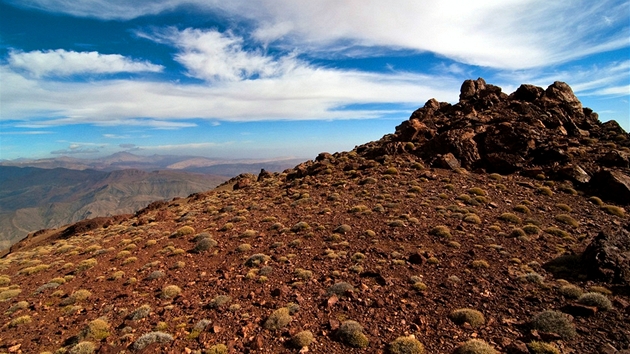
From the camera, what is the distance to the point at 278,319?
11.8m

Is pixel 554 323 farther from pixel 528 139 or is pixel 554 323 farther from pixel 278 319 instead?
pixel 528 139

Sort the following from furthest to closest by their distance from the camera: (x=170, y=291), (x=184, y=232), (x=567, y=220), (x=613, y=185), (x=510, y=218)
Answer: (x=613, y=185) → (x=184, y=232) → (x=510, y=218) → (x=567, y=220) → (x=170, y=291)

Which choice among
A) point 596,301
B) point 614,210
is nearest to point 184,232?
point 596,301

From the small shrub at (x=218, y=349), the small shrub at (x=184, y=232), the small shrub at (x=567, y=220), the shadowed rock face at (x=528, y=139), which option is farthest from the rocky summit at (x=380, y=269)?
the small shrub at (x=184, y=232)

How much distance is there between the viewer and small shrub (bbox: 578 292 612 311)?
11.1 meters

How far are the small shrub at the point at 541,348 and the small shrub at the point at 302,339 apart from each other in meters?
7.18

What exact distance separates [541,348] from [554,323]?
1.72 meters

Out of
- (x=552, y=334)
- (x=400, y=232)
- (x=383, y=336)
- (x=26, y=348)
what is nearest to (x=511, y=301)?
(x=552, y=334)

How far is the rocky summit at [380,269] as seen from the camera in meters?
10.9

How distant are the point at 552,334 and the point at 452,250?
7233 millimetres

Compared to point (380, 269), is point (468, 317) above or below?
below

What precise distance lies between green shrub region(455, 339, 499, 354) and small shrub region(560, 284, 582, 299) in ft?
18.1

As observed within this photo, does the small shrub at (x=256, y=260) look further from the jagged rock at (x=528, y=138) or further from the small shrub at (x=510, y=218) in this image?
the jagged rock at (x=528, y=138)

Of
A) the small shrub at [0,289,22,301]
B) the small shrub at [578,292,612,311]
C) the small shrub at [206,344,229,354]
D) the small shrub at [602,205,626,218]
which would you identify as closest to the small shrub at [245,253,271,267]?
the small shrub at [206,344,229,354]
